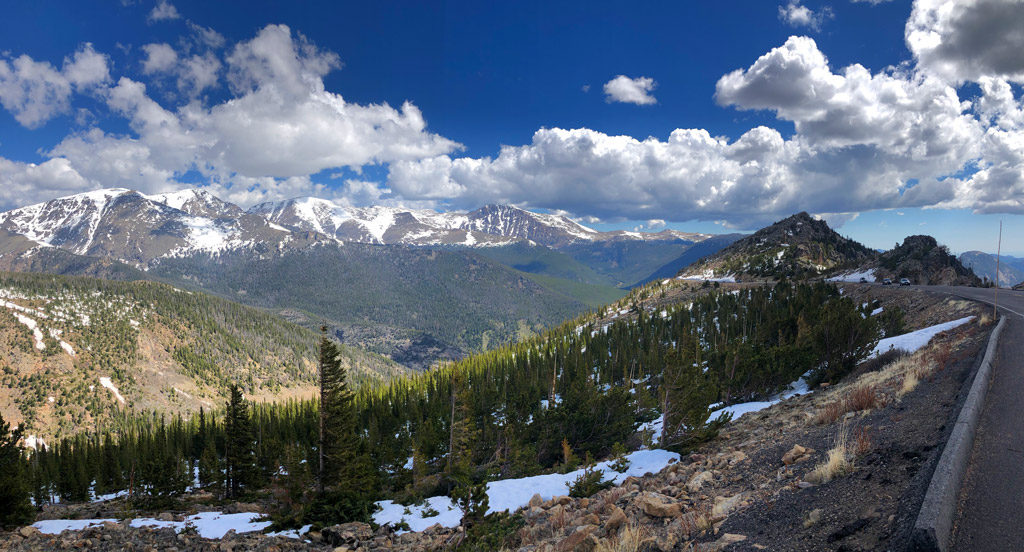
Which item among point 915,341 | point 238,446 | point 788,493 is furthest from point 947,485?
point 238,446

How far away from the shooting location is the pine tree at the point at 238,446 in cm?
4762

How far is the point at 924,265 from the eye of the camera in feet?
301

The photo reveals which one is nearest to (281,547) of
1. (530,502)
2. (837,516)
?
(530,502)

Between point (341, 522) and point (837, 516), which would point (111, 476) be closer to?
point (341, 522)

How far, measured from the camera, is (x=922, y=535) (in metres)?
4.66

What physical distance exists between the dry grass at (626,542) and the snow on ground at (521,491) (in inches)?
375

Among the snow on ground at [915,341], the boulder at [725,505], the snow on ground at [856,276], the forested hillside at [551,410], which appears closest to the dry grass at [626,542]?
the boulder at [725,505]

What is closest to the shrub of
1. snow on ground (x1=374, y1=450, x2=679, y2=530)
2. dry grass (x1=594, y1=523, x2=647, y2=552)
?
snow on ground (x1=374, y1=450, x2=679, y2=530)

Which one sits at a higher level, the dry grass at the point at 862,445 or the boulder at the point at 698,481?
the dry grass at the point at 862,445

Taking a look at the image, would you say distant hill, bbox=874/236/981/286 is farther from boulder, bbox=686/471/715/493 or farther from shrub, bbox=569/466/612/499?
boulder, bbox=686/471/715/493

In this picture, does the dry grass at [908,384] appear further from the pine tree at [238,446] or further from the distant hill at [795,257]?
the distant hill at [795,257]

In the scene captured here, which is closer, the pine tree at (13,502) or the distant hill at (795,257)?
the pine tree at (13,502)

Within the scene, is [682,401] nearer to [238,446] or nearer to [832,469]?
[832,469]

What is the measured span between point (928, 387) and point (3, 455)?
72.0m
